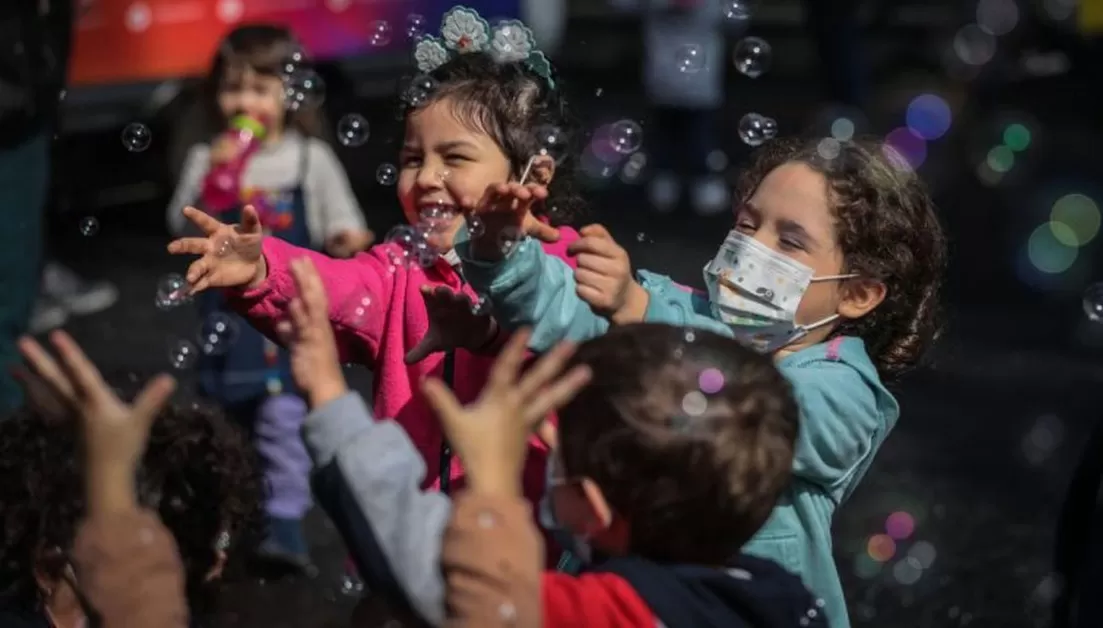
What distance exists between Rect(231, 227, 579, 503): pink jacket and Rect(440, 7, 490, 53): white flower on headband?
0.41m

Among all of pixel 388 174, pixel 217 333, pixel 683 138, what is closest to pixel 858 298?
pixel 388 174

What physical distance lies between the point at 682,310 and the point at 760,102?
8.45 m

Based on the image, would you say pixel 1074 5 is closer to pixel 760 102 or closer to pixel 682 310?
pixel 760 102

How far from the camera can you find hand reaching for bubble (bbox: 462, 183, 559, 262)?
2572 mm

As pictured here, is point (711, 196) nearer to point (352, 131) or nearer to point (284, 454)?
point (284, 454)

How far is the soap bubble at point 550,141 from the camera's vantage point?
10.1 ft

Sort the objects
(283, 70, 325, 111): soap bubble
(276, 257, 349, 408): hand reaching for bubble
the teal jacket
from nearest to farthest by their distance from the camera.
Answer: (276, 257, 349, 408): hand reaching for bubble, the teal jacket, (283, 70, 325, 111): soap bubble

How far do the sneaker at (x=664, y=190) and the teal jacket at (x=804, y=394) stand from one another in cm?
594

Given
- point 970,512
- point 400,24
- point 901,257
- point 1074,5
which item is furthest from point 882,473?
point 1074,5

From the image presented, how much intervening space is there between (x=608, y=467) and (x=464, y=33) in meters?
1.31

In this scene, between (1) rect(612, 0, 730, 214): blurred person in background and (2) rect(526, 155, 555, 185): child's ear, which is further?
(1) rect(612, 0, 730, 214): blurred person in background

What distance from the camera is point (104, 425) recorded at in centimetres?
195

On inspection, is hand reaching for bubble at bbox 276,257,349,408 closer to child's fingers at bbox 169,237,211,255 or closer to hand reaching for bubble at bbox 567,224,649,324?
hand reaching for bubble at bbox 567,224,649,324

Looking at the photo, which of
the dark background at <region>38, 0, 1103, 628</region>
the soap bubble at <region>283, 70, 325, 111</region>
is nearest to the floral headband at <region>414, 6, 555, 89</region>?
the soap bubble at <region>283, 70, 325, 111</region>
